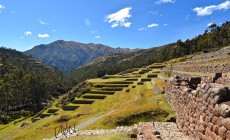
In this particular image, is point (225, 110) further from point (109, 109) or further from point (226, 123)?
point (109, 109)

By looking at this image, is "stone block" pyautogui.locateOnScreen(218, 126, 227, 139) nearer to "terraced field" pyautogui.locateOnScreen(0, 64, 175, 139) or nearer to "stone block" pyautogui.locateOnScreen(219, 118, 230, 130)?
"stone block" pyautogui.locateOnScreen(219, 118, 230, 130)

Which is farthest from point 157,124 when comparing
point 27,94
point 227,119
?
point 27,94

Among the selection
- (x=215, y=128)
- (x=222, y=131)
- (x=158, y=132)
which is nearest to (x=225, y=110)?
(x=222, y=131)

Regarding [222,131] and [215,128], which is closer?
[222,131]

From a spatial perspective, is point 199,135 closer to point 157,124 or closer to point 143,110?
point 157,124

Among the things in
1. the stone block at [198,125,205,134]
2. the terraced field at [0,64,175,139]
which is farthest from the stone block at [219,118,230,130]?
the terraced field at [0,64,175,139]

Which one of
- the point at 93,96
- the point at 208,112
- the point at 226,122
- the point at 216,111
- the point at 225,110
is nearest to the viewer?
the point at 226,122

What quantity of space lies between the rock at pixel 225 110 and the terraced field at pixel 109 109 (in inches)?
581

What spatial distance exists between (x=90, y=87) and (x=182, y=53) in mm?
66267

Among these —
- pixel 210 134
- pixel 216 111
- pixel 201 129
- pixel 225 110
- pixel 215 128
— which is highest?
pixel 225 110

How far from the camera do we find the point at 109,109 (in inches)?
2549

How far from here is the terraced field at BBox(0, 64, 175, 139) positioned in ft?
95.2

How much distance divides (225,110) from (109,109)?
56.0m

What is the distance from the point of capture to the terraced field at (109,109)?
95.2 ft
